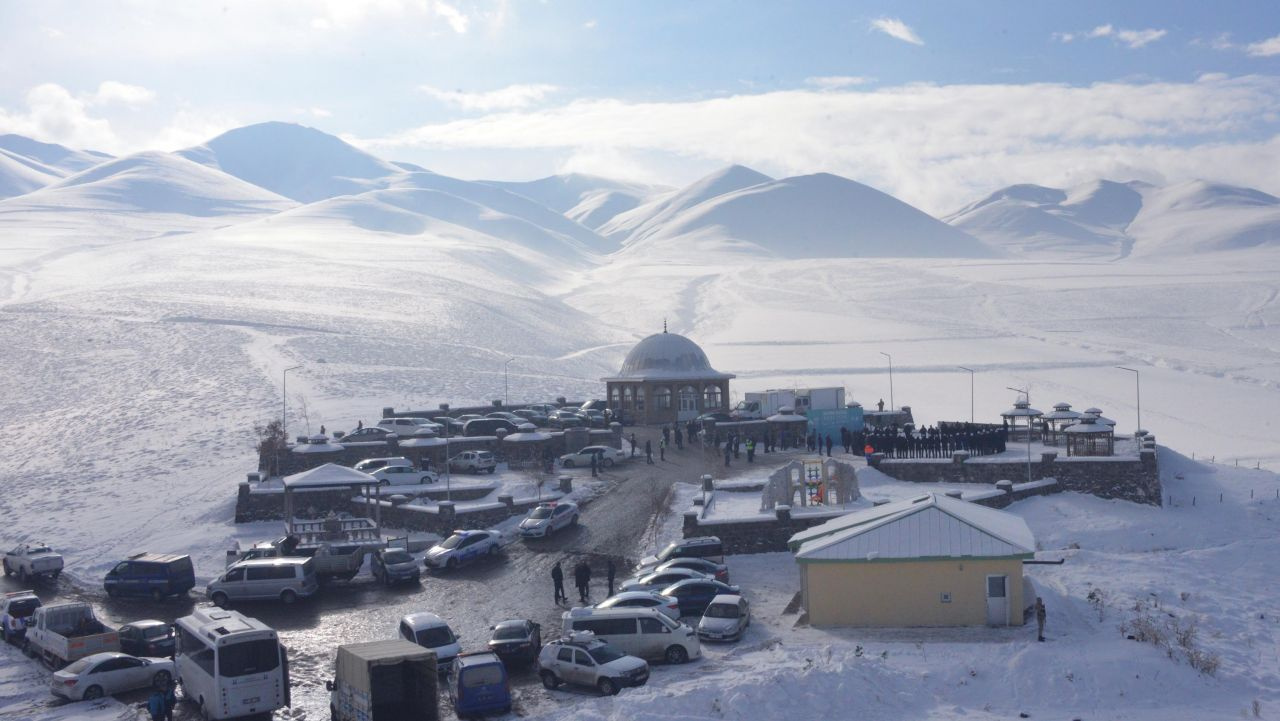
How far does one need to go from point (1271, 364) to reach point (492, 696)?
78.2 metres

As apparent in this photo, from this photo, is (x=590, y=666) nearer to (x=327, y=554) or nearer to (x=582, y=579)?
(x=582, y=579)

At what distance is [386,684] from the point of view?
16.2 metres

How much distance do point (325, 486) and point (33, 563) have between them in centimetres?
668

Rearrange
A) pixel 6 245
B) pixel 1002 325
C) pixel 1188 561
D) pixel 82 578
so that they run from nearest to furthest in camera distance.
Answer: pixel 1188 561
pixel 82 578
pixel 1002 325
pixel 6 245

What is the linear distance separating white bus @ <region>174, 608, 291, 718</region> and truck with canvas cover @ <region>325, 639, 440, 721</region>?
112cm

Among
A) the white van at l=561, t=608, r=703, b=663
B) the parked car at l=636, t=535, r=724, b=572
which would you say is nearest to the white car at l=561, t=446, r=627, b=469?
the parked car at l=636, t=535, r=724, b=572

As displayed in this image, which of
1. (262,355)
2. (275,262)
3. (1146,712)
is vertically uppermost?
(275,262)

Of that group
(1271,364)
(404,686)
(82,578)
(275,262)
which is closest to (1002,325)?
(1271,364)

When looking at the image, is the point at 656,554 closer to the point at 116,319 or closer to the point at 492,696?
the point at 492,696

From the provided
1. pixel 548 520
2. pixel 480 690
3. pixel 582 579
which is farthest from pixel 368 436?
pixel 480 690

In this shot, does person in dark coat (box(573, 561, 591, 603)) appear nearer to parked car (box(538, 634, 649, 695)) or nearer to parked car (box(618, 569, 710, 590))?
parked car (box(618, 569, 710, 590))

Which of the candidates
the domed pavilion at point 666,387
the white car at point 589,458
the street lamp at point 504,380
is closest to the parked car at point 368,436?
the white car at point 589,458

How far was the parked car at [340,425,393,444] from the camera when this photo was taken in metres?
39.5

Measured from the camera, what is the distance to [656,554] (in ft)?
90.6
